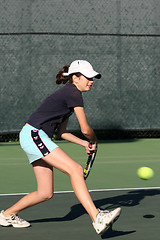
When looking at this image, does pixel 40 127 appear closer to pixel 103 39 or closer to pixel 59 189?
pixel 59 189

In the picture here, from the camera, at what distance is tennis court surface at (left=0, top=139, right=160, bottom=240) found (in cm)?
544

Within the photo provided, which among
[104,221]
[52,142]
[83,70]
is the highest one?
[83,70]

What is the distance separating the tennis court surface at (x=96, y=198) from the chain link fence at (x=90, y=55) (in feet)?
6.48

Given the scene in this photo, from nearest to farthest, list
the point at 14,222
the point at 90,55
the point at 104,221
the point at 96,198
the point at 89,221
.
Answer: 1. the point at 104,221
2. the point at 14,222
3. the point at 89,221
4. the point at 96,198
5. the point at 90,55

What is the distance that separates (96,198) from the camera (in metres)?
7.04

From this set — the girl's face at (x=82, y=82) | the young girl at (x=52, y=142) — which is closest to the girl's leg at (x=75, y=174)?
the young girl at (x=52, y=142)

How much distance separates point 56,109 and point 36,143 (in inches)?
13.5

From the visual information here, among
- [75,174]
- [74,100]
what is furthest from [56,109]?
[75,174]

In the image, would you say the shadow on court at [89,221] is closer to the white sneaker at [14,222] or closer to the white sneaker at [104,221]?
the white sneaker at [14,222]

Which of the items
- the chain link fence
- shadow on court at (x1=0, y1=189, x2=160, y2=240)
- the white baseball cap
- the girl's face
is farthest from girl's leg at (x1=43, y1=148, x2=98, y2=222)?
the chain link fence

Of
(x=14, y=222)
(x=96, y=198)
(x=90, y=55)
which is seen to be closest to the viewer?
(x=14, y=222)

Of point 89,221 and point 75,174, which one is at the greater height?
point 75,174

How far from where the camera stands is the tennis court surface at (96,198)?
5441 mm

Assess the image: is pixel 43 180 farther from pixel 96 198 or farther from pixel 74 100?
pixel 96 198
